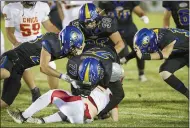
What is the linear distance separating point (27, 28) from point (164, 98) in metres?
1.89

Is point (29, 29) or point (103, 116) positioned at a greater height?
point (29, 29)

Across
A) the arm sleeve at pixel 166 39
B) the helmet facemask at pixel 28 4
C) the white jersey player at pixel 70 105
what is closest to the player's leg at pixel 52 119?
the white jersey player at pixel 70 105

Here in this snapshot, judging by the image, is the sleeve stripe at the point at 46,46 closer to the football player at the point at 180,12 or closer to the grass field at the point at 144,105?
the grass field at the point at 144,105

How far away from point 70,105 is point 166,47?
59.5 inches

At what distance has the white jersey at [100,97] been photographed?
16.3 feet

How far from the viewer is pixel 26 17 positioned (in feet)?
21.3

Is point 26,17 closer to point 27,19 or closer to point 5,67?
point 27,19

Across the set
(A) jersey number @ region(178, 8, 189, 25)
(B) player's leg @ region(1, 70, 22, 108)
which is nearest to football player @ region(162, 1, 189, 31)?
(A) jersey number @ region(178, 8, 189, 25)

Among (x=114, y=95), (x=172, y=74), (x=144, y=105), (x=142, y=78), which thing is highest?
(x=114, y=95)

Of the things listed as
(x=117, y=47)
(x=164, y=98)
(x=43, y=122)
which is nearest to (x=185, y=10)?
(x=164, y=98)

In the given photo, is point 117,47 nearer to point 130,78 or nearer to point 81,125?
point 81,125

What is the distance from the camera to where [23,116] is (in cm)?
502

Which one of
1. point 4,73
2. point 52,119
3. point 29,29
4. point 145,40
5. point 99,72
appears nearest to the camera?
point 99,72

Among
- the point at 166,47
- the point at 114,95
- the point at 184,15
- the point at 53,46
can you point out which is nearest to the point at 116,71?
the point at 114,95
